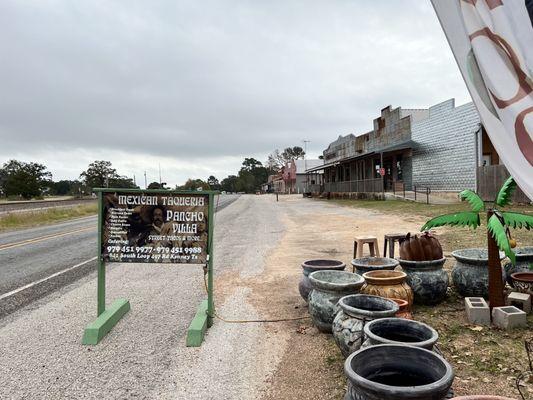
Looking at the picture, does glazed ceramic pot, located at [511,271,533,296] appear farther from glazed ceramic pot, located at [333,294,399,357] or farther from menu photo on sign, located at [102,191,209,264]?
menu photo on sign, located at [102,191,209,264]

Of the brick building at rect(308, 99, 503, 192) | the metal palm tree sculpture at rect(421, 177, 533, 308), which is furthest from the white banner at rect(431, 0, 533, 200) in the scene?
the brick building at rect(308, 99, 503, 192)

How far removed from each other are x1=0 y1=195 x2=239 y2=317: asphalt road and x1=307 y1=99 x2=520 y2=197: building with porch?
60.4ft

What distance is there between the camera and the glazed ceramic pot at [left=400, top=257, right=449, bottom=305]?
192 inches

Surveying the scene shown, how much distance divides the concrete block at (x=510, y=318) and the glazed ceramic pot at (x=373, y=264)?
123 centimetres

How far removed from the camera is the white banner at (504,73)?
185cm

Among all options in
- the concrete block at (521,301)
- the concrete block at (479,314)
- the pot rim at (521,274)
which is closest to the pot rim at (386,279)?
the concrete block at (479,314)

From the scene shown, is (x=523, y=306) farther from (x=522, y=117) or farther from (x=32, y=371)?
(x=32, y=371)

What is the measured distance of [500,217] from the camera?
4.14 metres

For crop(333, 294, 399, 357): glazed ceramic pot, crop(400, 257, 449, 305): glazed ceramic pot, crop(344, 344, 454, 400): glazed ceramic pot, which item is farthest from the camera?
crop(400, 257, 449, 305): glazed ceramic pot

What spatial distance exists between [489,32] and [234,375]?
10.3ft

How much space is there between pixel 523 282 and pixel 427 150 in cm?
2328

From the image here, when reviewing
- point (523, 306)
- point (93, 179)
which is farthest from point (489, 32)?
point (93, 179)

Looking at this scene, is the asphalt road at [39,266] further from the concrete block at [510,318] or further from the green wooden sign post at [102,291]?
the concrete block at [510,318]

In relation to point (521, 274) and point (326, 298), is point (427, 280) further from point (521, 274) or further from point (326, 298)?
point (326, 298)
